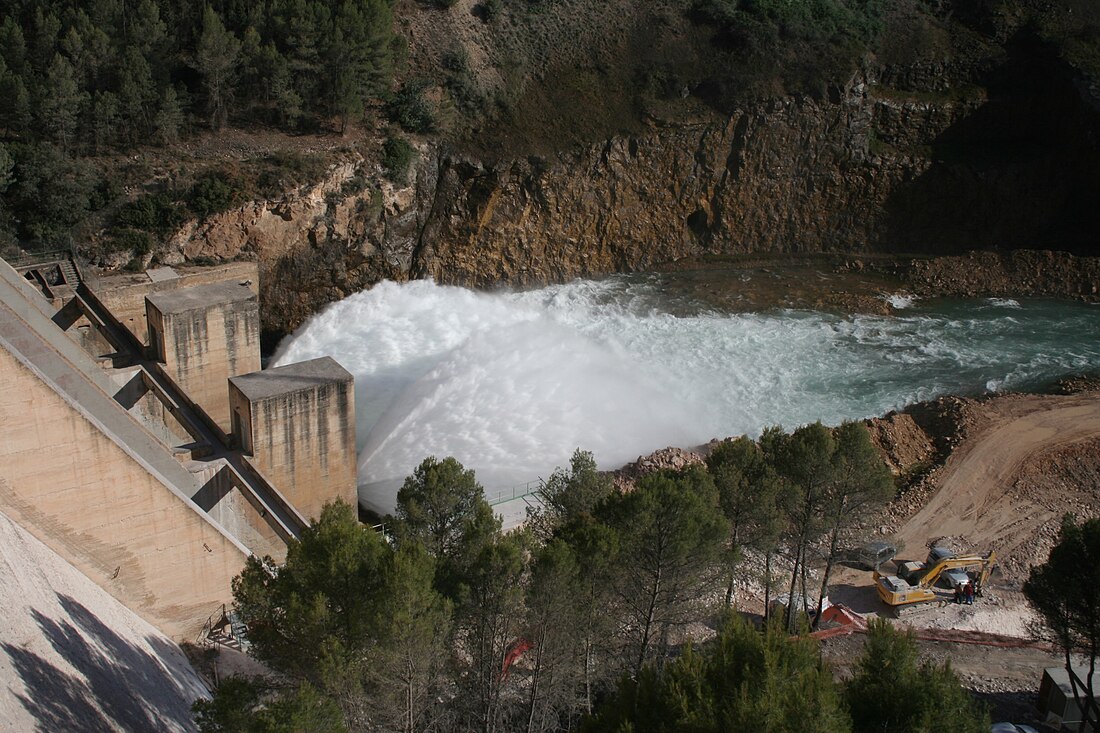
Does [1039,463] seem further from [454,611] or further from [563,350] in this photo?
[454,611]

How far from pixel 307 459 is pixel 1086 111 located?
3547 cm

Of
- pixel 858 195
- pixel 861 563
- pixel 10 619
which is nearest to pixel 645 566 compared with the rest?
pixel 10 619

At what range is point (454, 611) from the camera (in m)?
13.5

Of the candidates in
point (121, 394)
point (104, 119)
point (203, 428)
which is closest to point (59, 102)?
point (104, 119)

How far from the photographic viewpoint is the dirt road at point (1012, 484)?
24.5m

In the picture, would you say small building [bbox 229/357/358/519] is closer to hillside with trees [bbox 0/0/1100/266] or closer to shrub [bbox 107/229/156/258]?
shrub [bbox 107/229/156/258]

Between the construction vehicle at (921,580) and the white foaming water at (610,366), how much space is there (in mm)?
7401

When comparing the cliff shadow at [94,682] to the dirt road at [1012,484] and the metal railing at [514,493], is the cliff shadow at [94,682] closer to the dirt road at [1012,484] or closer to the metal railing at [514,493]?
the metal railing at [514,493]

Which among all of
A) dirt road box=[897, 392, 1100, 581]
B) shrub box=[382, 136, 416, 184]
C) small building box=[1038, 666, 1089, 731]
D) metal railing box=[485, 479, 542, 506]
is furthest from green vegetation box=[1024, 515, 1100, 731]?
shrub box=[382, 136, 416, 184]

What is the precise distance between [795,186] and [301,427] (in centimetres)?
2811

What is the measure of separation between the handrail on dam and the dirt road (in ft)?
44.0

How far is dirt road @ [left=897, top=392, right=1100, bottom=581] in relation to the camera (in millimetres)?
24469

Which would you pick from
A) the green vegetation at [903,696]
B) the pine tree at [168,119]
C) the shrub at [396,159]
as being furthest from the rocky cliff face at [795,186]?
the green vegetation at [903,696]

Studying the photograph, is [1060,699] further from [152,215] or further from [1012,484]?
[152,215]
